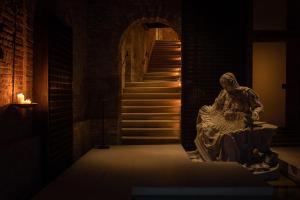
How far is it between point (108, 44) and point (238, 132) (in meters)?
3.80

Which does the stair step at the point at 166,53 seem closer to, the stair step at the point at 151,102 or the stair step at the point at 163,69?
the stair step at the point at 163,69

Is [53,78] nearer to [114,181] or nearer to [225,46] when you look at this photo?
[114,181]

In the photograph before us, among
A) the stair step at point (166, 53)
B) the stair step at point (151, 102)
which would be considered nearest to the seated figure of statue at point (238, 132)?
the stair step at point (151, 102)

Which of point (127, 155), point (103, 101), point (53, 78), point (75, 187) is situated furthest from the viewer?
point (103, 101)

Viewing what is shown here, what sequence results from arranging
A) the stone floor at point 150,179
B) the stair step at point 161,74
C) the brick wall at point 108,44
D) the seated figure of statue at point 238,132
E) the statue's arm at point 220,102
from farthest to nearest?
the stair step at point 161,74, the brick wall at point 108,44, the statue's arm at point 220,102, the seated figure of statue at point 238,132, the stone floor at point 150,179

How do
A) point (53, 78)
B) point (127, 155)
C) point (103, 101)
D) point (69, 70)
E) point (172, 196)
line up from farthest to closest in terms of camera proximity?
point (103, 101) → point (127, 155) → point (69, 70) → point (53, 78) → point (172, 196)

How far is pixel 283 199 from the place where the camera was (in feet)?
18.9

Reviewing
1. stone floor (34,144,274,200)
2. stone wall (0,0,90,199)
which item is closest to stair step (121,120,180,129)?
stone floor (34,144,274,200)

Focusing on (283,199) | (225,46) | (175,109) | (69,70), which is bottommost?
(283,199)

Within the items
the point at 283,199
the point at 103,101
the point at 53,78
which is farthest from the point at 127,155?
the point at 283,199

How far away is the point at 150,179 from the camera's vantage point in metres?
5.39

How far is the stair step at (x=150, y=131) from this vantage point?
9.62 meters

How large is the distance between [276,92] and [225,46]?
7.08 ft

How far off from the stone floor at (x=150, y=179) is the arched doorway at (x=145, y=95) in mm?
1796
